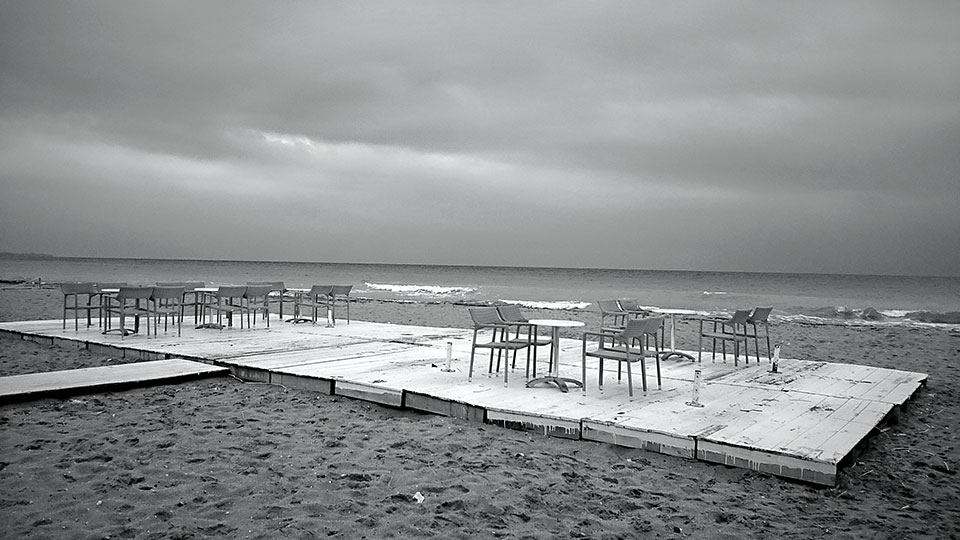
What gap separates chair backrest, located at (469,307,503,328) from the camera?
602 cm

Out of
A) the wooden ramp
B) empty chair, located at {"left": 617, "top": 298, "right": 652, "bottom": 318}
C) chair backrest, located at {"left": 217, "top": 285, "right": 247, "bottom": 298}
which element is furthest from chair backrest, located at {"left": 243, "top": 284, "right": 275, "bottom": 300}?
empty chair, located at {"left": 617, "top": 298, "right": 652, "bottom": 318}

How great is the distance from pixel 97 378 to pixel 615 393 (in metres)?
5.10

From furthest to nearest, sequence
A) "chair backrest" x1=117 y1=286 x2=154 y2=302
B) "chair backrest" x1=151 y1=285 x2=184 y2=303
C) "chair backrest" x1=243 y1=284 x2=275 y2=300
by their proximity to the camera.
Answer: "chair backrest" x1=243 y1=284 x2=275 y2=300, "chair backrest" x1=151 y1=285 x2=184 y2=303, "chair backrest" x1=117 y1=286 x2=154 y2=302

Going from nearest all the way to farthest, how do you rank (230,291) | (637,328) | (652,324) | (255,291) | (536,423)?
1. (536,423)
2. (637,328)
3. (652,324)
4. (230,291)
5. (255,291)

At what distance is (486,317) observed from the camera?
6152 mm

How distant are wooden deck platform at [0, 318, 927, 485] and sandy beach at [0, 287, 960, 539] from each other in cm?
14

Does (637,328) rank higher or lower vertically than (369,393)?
higher

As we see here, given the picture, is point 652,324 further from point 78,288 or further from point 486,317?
point 78,288

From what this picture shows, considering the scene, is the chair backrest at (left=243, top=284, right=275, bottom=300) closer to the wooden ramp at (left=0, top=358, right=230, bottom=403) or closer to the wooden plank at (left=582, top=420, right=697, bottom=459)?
the wooden ramp at (left=0, top=358, right=230, bottom=403)

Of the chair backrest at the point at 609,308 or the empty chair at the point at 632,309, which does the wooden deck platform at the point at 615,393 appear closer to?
the chair backrest at the point at 609,308

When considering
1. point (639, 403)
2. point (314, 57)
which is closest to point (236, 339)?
point (639, 403)

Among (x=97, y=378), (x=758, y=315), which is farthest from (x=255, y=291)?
(x=758, y=315)

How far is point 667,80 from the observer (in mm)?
18906

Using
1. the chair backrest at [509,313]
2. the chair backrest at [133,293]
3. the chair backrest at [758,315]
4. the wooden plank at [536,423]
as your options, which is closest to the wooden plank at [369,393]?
the wooden plank at [536,423]
